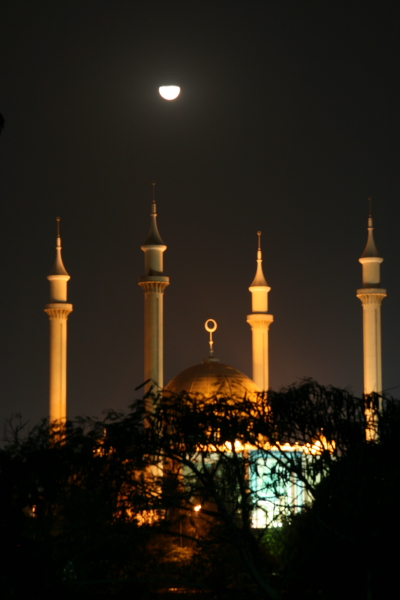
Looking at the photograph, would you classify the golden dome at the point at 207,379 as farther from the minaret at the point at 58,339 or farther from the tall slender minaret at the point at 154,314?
the minaret at the point at 58,339

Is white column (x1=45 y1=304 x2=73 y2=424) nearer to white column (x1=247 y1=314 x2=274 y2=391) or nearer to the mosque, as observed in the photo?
the mosque

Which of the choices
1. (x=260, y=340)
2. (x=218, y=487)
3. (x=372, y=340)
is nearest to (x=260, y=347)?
(x=260, y=340)

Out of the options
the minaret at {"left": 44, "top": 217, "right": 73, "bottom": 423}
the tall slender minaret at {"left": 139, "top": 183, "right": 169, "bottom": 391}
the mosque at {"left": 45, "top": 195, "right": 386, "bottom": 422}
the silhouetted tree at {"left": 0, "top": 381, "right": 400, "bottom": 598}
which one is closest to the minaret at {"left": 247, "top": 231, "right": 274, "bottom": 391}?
the mosque at {"left": 45, "top": 195, "right": 386, "bottom": 422}

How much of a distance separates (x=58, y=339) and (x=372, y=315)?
425 inches

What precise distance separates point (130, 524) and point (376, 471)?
4.42 m

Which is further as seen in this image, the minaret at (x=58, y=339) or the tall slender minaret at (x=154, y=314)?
the minaret at (x=58, y=339)

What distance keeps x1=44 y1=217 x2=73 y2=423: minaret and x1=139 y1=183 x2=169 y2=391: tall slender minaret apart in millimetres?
3069

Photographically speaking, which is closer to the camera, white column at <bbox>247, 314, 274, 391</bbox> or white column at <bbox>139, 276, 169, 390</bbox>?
white column at <bbox>139, 276, 169, 390</bbox>

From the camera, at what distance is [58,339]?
42.5 m

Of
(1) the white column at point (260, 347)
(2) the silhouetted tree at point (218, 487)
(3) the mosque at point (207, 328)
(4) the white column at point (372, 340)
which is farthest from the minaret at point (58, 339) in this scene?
(2) the silhouetted tree at point (218, 487)

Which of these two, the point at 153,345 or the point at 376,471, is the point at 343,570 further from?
the point at 153,345

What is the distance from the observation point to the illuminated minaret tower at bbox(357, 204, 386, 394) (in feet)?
136

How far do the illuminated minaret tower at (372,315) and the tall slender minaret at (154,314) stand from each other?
22.8ft

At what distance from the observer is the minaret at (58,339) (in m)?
41.8
